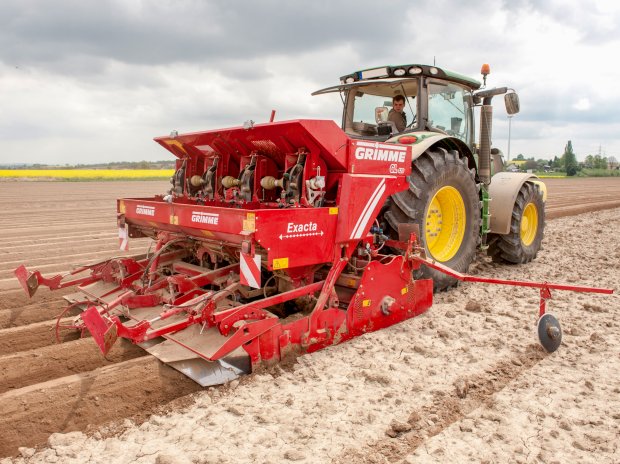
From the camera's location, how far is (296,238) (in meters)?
3.50

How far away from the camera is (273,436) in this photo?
258 cm

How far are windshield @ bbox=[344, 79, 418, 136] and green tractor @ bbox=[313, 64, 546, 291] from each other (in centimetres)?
1

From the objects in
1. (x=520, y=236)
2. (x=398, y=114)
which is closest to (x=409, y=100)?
(x=398, y=114)

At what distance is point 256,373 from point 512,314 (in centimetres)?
253

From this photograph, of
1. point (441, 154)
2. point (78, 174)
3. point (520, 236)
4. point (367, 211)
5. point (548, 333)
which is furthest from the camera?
point (78, 174)

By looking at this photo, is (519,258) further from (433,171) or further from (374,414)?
(374,414)

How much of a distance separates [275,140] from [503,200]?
3.54m

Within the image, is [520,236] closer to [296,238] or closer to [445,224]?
[445,224]

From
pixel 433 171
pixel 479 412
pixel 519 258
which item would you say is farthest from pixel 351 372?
pixel 519 258

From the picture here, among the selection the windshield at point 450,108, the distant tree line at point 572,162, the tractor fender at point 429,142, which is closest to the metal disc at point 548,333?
the tractor fender at point 429,142

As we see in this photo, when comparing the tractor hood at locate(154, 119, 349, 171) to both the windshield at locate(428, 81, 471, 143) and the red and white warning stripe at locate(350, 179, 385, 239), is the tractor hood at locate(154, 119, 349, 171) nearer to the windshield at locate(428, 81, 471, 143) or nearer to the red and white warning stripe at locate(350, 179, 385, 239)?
the red and white warning stripe at locate(350, 179, 385, 239)

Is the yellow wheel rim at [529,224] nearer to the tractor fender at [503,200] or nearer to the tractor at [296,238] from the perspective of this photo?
the tractor fender at [503,200]

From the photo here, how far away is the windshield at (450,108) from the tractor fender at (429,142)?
0.80 feet

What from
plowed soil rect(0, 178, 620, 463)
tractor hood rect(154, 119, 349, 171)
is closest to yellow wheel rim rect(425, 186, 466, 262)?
plowed soil rect(0, 178, 620, 463)
